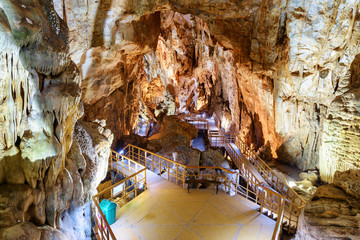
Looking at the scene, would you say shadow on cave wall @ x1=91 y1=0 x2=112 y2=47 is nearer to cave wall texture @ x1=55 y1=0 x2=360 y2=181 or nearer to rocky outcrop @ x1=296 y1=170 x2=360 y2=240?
cave wall texture @ x1=55 y1=0 x2=360 y2=181

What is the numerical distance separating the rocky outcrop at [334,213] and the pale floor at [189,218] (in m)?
1.52

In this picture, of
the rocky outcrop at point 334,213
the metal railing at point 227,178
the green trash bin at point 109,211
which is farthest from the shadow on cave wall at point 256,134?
the green trash bin at point 109,211

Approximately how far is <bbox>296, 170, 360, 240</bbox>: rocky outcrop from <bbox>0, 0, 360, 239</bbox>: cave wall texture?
4.16 metres

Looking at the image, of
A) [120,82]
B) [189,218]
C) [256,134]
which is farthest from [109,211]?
[256,134]

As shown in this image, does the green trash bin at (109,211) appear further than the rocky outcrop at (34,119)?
Yes

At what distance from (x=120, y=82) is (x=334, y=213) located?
10586 millimetres

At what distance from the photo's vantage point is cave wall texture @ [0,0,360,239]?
3639 mm

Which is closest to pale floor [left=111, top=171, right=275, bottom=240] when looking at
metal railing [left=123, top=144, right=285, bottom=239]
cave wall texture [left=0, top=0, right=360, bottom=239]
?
metal railing [left=123, top=144, right=285, bottom=239]

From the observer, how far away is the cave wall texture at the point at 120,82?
364 cm

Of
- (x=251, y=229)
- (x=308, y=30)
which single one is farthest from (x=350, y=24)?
(x=251, y=229)

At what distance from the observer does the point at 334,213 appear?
12.9 feet

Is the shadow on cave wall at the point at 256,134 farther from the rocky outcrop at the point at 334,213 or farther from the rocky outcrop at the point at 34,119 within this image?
the rocky outcrop at the point at 34,119

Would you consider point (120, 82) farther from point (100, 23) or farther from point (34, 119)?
point (34, 119)

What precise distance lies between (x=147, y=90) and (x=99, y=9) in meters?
15.4
